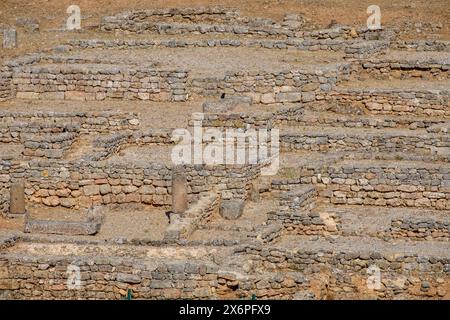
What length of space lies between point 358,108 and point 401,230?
358 inches

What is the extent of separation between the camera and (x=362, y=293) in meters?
38.4

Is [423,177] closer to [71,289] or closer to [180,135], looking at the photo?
[180,135]

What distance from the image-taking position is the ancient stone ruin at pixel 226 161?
38.6 meters

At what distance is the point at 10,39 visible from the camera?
182ft

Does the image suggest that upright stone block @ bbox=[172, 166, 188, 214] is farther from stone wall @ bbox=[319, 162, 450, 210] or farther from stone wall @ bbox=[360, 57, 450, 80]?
stone wall @ bbox=[360, 57, 450, 80]

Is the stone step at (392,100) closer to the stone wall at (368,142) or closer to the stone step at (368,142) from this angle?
the stone step at (368,142)

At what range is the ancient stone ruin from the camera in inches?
1521

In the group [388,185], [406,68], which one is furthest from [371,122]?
[388,185]

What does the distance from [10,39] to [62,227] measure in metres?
14.9

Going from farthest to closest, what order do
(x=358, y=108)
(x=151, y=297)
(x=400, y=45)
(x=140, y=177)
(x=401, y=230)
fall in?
(x=400, y=45)
(x=358, y=108)
(x=140, y=177)
(x=401, y=230)
(x=151, y=297)

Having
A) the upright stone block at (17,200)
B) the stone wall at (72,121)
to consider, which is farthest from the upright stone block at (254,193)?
the upright stone block at (17,200)

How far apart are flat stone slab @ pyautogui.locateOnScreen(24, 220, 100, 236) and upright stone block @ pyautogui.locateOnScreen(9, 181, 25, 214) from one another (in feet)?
4.77

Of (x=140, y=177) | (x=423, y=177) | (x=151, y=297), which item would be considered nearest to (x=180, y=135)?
(x=140, y=177)

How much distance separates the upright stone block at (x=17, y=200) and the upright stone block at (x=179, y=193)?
3695 millimetres
